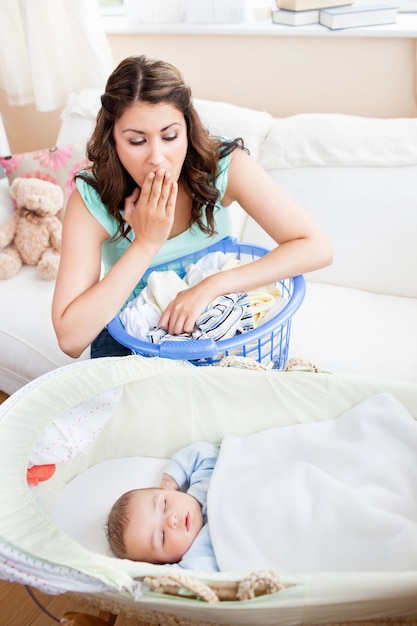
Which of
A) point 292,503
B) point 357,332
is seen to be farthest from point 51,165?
point 292,503

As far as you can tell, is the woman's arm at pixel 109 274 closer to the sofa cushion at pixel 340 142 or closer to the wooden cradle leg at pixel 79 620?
the wooden cradle leg at pixel 79 620

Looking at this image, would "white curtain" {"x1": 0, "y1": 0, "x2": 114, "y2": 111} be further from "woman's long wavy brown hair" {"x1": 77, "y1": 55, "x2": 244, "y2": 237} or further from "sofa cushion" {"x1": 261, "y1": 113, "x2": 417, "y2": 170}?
"woman's long wavy brown hair" {"x1": 77, "y1": 55, "x2": 244, "y2": 237}

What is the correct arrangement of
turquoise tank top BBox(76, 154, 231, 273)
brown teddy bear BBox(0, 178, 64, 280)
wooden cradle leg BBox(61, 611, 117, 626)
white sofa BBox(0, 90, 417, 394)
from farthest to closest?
brown teddy bear BBox(0, 178, 64, 280)
white sofa BBox(0, 90, 417, 394)
turquoise tank top BBox(76, 154, 231, 273)
wooden cradle leg BBox(61, 611, 117, 626)

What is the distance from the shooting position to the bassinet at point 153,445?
2.49ft

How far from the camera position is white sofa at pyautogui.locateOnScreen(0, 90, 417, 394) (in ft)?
5.35

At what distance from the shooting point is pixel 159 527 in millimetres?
1115

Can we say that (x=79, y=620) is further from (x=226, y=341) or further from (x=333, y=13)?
(x=333, y=13)

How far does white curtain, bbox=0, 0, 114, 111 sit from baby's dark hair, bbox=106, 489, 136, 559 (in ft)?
5.94

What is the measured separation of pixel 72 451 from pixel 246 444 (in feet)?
1.19

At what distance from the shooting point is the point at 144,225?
1184 millimetres

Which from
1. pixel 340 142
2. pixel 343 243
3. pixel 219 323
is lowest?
pixel 343 243

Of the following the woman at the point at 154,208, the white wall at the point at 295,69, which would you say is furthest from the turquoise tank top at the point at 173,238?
the white wall at the point at 295,69

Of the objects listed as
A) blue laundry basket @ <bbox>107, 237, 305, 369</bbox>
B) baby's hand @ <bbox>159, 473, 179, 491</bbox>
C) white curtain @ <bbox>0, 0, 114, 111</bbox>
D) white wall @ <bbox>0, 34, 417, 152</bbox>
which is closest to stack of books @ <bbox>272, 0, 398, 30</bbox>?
white wall @ <bbox>0, 34, 417, 152</bbox>

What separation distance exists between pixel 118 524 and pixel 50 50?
2.00m
